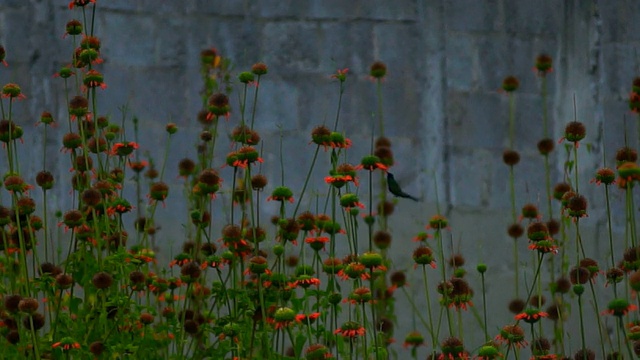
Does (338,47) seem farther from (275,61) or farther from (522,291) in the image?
(522,291)

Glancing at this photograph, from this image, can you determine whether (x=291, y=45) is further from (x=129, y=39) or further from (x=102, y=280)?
(x=102, y=280)

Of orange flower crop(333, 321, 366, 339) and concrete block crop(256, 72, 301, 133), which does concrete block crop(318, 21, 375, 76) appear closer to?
concrete block crop(256, 72, 301, 133)

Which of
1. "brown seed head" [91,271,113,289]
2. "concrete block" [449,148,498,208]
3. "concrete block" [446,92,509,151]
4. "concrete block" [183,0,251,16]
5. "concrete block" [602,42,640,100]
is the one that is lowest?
"brown seed head" [91,271,113,289]

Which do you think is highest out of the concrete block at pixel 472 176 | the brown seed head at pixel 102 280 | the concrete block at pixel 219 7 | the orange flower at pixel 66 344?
the concrete block at pixel 219 7

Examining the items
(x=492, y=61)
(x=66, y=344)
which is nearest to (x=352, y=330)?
(x=66, y=344)

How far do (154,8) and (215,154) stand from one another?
0.50 metres

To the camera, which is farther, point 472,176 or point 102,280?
point 472,176

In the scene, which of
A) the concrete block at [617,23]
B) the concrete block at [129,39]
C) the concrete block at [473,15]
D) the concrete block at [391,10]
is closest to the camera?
the concrete block at [129,39]

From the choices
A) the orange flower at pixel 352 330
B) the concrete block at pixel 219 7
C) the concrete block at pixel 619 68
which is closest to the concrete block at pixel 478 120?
the concrete block at pixel 619 68

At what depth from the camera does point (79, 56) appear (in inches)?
99.8

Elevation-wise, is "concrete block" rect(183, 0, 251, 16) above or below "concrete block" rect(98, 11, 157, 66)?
above

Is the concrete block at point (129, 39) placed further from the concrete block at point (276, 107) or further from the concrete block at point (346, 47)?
the concrete block at point (346, 47)

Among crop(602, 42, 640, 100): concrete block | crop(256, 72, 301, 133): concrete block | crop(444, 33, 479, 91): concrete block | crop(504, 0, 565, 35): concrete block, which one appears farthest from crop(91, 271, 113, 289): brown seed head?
crop(602, 42, 640, 100): concrete block

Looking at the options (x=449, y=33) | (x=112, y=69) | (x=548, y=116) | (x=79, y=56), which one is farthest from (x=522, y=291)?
(x=79, y=56)
